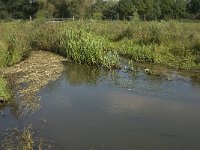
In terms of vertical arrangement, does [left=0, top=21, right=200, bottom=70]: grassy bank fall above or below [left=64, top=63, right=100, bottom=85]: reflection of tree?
above

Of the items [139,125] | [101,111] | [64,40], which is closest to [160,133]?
[139,125]

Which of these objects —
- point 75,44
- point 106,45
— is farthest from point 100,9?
point 75,44

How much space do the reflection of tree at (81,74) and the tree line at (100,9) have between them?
1189 inches

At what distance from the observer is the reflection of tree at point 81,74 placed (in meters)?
16.2

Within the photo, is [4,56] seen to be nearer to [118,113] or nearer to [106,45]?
[106,45]

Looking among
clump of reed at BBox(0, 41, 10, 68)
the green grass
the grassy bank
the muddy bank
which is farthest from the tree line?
the green grass

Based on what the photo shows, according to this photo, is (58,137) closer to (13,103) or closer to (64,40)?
(13,103)

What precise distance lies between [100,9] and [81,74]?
146ft

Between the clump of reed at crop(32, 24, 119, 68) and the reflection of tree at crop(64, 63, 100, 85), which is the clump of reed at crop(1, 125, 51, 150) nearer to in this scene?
the reflection of tree at crop(64, 63, 100, 85)

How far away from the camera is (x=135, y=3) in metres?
53.3

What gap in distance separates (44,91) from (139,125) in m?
4.79

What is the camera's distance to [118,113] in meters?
11.6

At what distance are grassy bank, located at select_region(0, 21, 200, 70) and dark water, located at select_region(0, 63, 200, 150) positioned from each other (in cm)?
238

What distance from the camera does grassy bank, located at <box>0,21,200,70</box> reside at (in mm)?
18891
